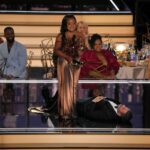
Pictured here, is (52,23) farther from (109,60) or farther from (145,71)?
(109,60)

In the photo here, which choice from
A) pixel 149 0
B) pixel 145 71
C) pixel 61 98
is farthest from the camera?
pixel 149 0

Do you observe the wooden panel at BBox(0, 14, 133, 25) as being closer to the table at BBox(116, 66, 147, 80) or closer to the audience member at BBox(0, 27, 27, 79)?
the table at BBox(116, 66, 147, 80)

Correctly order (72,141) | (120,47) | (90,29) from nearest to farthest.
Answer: (72,141)
(120,47)
(90,29)

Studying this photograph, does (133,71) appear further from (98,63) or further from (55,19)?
(55,19)

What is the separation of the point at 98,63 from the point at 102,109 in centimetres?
59

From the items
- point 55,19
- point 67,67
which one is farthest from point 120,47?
point 67,67

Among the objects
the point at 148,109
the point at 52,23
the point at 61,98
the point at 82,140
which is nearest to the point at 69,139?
the point at 82,140

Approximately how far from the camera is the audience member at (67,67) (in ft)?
16.1

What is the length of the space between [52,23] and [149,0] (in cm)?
183

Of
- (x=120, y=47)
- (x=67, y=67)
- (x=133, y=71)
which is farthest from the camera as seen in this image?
(x=120, y=47)

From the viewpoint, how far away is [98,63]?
5.50 meters

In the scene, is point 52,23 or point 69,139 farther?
point 52,23

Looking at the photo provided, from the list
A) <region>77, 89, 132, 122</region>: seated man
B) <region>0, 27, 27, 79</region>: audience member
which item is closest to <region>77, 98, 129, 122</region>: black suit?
<region>77, 89, 132, 122</region>: seated man

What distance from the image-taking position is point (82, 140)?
16.7 ft
